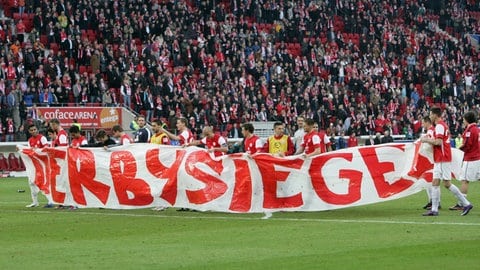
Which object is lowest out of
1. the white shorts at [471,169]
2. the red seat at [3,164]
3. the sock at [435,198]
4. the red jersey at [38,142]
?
→ the red seat at [3,164]

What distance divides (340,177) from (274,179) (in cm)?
119

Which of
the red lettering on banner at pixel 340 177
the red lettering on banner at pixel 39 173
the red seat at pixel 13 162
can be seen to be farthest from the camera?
the red seat at pixel 13 162

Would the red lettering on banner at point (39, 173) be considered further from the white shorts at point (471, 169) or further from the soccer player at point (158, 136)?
the white shorts at point (471, 169)

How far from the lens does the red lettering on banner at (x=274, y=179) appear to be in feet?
63.8

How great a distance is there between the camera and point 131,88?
42.7 metres

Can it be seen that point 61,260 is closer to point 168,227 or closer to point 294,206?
point 168,227

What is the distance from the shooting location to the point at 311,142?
20266 millimetres

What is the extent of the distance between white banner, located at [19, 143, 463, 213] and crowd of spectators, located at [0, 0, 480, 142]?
17.9 meters

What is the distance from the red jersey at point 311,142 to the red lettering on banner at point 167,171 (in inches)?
93.5

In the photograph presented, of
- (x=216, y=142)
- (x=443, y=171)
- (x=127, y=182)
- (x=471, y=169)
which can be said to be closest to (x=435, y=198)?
(x=443, y=171)

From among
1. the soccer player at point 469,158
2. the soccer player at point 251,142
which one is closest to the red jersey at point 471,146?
the soccer player at point 469,158

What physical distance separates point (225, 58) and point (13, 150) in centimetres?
1330

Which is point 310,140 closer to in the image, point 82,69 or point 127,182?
point 127,182

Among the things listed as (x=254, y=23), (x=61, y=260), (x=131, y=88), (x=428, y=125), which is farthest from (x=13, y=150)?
(x=61, y=260)
